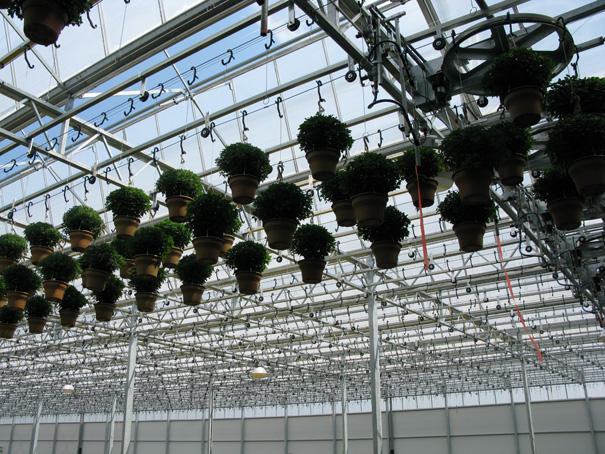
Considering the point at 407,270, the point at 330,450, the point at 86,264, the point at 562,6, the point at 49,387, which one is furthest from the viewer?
the point at 49,387

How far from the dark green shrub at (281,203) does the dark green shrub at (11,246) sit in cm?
438

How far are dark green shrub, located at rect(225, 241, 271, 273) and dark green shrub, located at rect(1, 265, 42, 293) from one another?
343 cm

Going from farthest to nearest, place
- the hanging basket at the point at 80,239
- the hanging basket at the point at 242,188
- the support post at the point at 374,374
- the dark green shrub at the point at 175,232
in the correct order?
the support post at the point at 374,374
the hanging basket at the point at 80,239
the dark green shrub at the point at 175,232
the hanging basket at the point at 242,188

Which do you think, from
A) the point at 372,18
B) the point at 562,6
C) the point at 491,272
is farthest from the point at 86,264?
the point at 491,272

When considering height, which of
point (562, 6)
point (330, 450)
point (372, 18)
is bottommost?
point (330, 450)

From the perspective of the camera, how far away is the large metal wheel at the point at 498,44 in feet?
13.5

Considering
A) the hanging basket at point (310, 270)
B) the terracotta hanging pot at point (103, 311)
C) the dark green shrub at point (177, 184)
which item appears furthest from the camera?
the terracotta hanging pot at point (103, 311)

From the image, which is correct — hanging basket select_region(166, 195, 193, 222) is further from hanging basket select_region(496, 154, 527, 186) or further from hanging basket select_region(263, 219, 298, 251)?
hanging basket select_region(496, 154, 527, 186)

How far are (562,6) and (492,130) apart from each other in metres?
2.90

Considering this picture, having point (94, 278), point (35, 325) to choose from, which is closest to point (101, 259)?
point (94, 278)

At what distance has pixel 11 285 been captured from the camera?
7.52 meters

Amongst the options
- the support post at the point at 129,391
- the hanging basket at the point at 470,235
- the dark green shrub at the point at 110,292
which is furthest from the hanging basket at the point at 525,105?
the support post at the point at 129,391

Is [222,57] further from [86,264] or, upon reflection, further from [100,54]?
[86,264]

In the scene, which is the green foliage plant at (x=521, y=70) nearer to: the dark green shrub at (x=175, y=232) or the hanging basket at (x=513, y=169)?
the hanging basket at (x=513, y=169)
